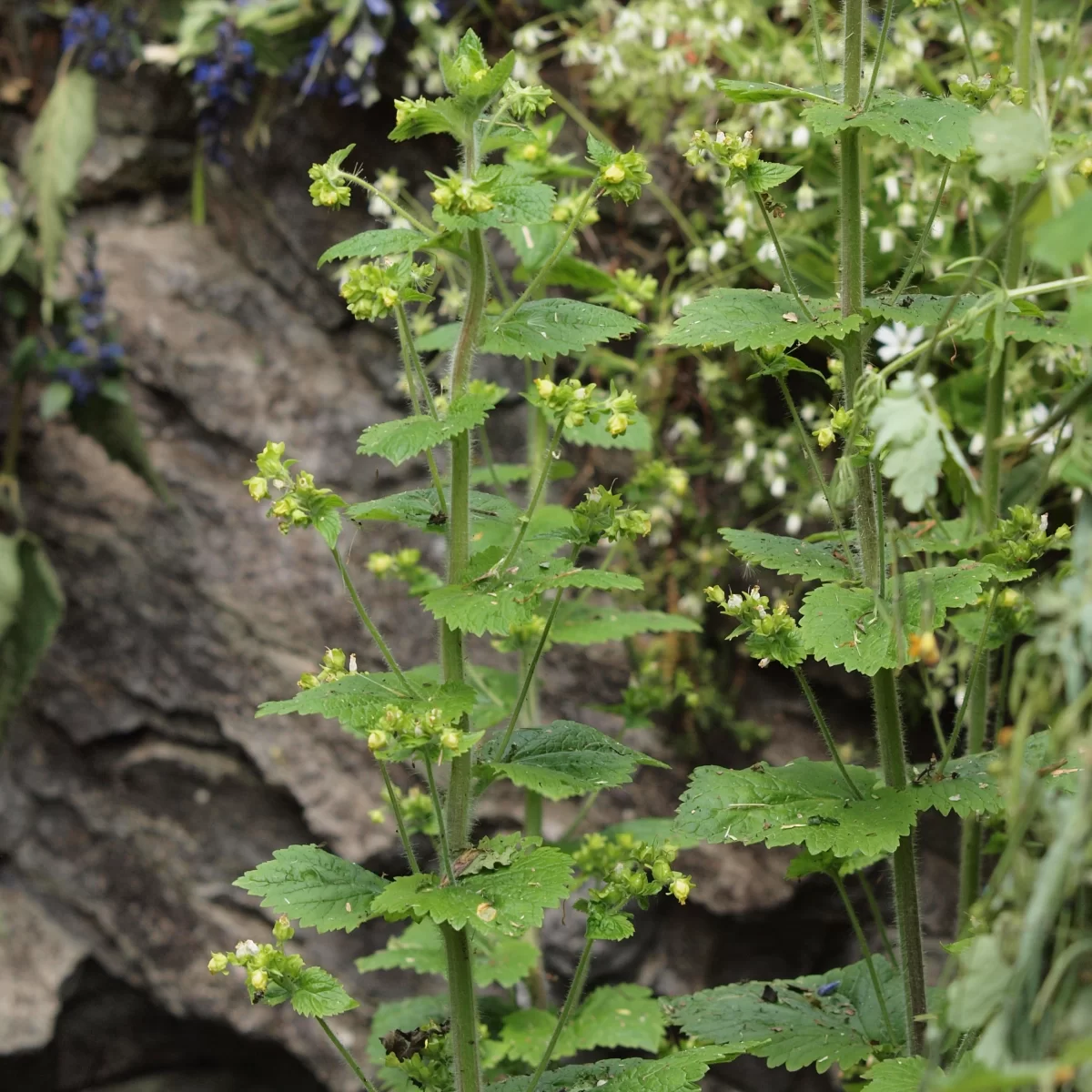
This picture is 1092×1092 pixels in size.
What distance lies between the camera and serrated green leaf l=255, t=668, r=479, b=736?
1.22 m

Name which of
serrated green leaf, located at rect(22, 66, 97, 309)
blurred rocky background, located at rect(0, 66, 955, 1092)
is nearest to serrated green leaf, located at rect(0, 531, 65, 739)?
blurred rocky background, located at rect(0, 66, 955, 1092)

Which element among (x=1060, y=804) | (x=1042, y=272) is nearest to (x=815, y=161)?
(x=1042, y=272)

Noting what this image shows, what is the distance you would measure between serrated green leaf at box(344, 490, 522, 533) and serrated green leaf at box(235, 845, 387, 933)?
40 centimetres

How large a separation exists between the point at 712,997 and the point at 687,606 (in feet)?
3.73

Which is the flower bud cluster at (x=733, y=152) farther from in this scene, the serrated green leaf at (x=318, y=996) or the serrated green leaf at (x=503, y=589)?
the serrated green leaf at (x=318, y=996)

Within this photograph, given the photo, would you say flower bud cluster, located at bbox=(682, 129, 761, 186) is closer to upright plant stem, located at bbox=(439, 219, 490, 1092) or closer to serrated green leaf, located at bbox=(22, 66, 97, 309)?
upright plant stem, located at bbox=(439, 219, 490, 1092)

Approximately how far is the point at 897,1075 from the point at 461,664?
2.10 feet

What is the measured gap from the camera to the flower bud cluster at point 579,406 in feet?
4.24

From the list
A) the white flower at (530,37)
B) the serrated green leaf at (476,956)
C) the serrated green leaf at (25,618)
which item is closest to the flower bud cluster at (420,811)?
the serrated green leaf at (476,956)

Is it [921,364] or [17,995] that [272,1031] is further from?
[921,364]

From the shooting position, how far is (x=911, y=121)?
4.39 ft

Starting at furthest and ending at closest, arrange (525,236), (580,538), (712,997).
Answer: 1. (525,236)
2. (712,997)
3. (580,538)

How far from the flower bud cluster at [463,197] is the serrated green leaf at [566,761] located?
61 cm

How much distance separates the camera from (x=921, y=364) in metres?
0.92
